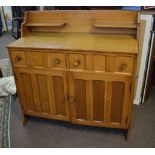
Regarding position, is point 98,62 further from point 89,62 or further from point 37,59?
point 37,59

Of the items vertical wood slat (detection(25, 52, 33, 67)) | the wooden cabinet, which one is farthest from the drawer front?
vertical wood slat (detection(25, 52, 33, 67))

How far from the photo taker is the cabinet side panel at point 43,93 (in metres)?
1.57

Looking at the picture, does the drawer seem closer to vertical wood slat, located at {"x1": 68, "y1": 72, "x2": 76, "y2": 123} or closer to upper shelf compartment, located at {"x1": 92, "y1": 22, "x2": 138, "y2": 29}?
vertical wood slat, located at {"x1": 68, "y1": 72, "x2": 76, "y2": 123}

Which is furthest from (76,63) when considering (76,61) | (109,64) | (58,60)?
(109,64)

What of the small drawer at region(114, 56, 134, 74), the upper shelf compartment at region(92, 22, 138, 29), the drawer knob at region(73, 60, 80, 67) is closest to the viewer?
the small drawer at region(114, 56, 134, 74)

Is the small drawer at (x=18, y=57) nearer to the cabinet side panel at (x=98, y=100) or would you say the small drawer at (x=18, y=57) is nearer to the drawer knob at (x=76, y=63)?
the drawer knob at (x=76, y=63)

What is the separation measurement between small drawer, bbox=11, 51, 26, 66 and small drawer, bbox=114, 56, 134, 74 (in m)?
0.72

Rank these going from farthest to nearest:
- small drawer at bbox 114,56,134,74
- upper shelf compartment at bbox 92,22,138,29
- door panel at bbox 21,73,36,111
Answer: door panel at bbox 21,73,36,111 < upper shelf compartment at bbox 92,22,138,29 < small drawer at bbox 114,56,134,74

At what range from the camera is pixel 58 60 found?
144 centimetres

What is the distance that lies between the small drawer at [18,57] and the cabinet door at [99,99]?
41 cm

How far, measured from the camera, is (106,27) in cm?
158

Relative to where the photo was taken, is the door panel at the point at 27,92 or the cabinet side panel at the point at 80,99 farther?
the door panel at the point at 27,92

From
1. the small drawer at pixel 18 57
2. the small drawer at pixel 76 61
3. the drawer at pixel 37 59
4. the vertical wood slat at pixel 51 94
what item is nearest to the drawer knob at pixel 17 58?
the small drawer at pixel 18 57

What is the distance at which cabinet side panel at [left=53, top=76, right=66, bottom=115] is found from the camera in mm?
1539
